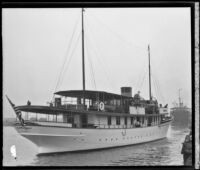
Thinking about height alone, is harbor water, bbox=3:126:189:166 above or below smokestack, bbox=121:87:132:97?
below

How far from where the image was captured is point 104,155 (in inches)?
125

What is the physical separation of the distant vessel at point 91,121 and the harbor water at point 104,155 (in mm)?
52

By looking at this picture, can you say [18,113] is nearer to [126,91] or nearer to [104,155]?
[104,155]


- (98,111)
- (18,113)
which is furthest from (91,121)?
(18,113)

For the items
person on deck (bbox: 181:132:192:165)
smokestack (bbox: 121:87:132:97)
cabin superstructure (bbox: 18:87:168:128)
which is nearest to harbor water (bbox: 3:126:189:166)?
person on deck (bbox: 181:132:192:165)

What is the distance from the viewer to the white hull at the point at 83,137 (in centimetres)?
312

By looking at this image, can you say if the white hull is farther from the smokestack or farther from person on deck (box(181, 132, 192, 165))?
the smokestack

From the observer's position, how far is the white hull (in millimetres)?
3115

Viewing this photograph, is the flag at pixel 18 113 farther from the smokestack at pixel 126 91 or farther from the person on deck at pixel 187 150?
the person on deck at pixel 187 150

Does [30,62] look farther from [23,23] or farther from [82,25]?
[82,25]

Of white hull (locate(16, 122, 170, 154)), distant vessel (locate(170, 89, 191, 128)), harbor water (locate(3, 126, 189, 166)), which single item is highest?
distant vessel (locate(170, 89, 191, 128))

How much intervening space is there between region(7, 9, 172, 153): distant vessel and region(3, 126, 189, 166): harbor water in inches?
2.0

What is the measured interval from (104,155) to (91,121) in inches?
12.2

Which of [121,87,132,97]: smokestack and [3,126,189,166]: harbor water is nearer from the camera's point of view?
[3,126,189,166]: harbor water
